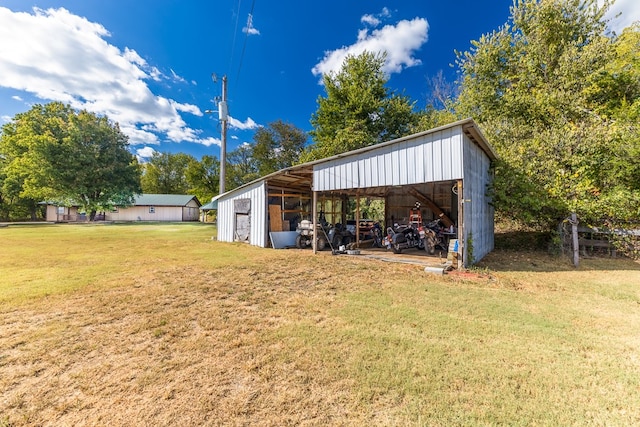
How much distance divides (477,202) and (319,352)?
260 inches

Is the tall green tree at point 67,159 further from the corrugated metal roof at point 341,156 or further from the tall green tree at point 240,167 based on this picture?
the corrugated metal roof at point 341,156

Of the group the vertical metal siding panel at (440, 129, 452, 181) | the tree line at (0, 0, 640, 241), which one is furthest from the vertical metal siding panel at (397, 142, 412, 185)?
the tree line at (0, 0, 640, 241)

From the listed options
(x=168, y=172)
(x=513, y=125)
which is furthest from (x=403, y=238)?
(x=168, y=172)

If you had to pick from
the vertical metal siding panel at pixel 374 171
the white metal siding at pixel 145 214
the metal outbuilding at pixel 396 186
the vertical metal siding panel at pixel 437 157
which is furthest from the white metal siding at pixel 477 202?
the white metal siding at pixel 145 214

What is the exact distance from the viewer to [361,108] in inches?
744

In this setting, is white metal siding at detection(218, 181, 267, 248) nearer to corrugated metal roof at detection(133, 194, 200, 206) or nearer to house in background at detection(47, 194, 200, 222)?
house in background at detection(47, 194, 200, 222)

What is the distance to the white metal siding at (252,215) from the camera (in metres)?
10.3

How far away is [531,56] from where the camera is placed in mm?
11016

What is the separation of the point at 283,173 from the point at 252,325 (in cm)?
669

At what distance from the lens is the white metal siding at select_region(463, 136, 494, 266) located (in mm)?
6121

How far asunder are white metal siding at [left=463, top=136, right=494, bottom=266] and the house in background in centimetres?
3326

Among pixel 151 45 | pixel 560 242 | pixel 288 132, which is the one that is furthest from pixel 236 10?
pixel 288 132

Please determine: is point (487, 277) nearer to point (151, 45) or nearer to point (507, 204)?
point (507, 204)

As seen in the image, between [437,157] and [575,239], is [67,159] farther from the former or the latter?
[575,239]
